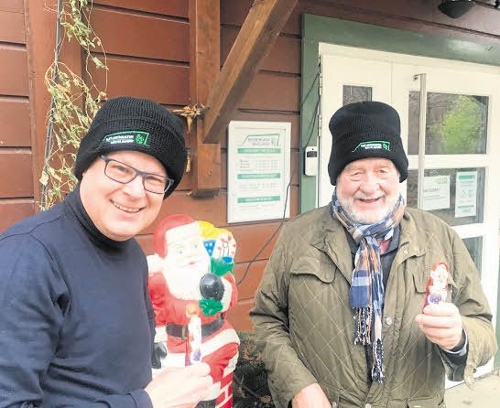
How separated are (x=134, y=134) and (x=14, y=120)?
1309 millimetres

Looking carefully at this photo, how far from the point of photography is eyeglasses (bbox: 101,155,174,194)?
1094 millimetres

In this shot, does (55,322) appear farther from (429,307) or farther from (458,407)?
(458,407)

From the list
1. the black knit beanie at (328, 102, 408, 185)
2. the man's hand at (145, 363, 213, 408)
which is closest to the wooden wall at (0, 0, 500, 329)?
the black knit beanie at (328, 102, 408, 185)

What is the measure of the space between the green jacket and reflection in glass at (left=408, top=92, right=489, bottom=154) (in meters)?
1.96

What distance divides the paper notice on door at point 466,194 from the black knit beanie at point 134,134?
332 centimetres

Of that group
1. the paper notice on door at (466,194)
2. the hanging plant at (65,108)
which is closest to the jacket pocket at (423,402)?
the hanging plant at (65,108)

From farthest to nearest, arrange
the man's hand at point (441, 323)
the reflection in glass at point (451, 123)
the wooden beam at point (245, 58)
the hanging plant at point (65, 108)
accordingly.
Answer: the reflection in glass at point (451, 123) < the hanging plant at point (65, 108) < the wooden beam at point (245, 58) < the man's hand at point (441, 323)

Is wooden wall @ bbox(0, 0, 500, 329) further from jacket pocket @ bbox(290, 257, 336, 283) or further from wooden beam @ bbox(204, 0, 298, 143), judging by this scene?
jacket pocket @ bbox(290, 257, 336, 283)

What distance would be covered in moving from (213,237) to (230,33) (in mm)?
1365

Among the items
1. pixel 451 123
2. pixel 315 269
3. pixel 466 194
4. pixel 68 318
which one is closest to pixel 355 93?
pixel 451 123

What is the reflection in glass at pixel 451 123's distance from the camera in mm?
3537

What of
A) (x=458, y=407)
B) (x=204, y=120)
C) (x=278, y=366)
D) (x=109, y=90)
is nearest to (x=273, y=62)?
(x=204, y=120)

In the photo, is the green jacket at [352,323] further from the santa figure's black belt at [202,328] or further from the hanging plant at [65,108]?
the hanging plant at [65,108]

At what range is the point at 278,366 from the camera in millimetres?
1638
